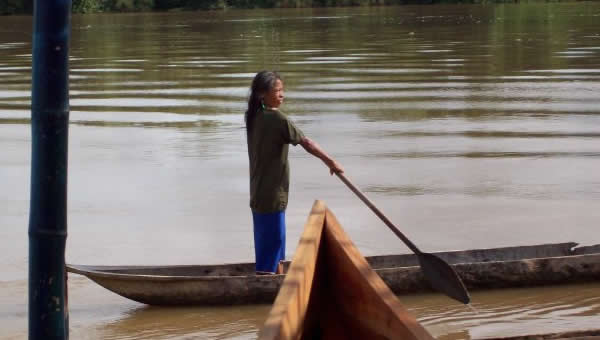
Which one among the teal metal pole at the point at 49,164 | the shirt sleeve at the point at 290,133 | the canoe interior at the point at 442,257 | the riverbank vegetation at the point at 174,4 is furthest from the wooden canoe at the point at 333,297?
the riverbank vegetation at the point at 174,4

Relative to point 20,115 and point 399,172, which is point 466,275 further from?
point 20,115

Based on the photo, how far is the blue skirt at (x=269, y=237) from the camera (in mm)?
6586

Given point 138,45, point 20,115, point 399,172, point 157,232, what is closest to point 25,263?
point 157,232

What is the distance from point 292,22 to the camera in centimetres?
4591

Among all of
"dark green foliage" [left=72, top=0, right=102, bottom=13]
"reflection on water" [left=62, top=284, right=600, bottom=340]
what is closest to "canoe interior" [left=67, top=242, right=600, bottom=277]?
"reflection on water" [left=62, top=284, right=600, bottom=340]

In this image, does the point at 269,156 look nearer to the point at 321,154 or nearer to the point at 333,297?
the point at 321,154

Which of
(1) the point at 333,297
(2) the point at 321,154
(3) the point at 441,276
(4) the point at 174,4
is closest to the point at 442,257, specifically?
(3) the point at 441,276

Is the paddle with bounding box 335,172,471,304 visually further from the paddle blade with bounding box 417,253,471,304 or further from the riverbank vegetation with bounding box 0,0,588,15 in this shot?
the riverbank vegetation with bounding box 0,0,588,15

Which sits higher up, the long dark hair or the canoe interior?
the long dark hair

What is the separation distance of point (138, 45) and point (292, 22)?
1387 centimetres

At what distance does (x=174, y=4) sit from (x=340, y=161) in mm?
57713

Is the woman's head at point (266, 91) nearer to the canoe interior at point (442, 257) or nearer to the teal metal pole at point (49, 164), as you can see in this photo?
the canoe interior at point (442, 257)

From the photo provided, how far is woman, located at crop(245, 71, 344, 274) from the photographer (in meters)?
6.34

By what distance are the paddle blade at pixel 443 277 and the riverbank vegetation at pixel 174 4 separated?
190 ft
